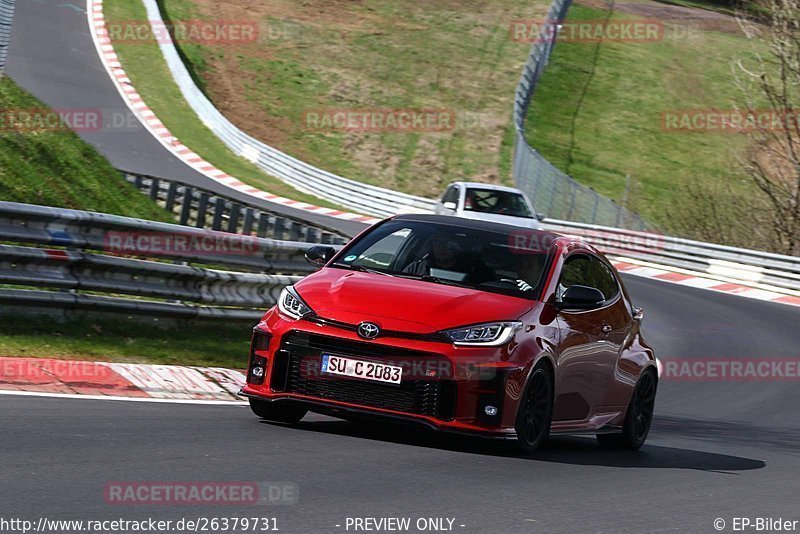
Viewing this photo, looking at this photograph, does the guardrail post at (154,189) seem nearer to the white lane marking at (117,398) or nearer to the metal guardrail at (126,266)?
the metal guardrail at (126,266)

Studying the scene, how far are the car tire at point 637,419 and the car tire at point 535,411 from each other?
1609 millimetres

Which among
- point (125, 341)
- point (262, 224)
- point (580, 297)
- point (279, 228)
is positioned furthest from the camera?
A: point (262, 224)

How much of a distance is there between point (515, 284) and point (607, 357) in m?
1.15

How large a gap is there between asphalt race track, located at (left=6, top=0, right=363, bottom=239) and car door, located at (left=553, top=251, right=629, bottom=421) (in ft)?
67.3

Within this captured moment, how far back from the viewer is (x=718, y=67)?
63.4 metres

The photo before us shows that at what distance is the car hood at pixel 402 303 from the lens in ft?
27.0

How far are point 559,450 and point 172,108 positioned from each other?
34.1 m

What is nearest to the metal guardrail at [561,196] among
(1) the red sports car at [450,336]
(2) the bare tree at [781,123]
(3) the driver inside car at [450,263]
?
(2) the bare tree at [781,123]

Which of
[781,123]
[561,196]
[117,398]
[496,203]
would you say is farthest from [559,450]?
[561,196]

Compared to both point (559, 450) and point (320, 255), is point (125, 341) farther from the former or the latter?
point (559, 450)

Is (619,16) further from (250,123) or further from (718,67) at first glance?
(250,123)

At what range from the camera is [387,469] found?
297 inches

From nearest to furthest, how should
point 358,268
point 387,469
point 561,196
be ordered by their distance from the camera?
point 387,469 < point 358,268 < point 561,196

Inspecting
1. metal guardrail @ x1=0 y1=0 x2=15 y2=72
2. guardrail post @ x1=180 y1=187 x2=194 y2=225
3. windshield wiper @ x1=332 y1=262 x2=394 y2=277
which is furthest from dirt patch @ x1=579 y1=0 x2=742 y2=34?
windshield wiper @ x1=332 y1=262 x2=394 y2=277
